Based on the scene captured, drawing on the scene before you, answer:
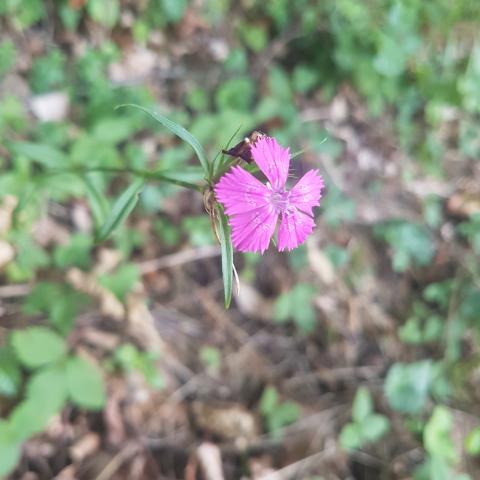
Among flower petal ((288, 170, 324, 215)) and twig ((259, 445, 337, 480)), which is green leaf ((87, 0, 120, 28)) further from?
twig ((259, 445, 337, 480))

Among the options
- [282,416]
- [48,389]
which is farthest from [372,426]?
[48,389]

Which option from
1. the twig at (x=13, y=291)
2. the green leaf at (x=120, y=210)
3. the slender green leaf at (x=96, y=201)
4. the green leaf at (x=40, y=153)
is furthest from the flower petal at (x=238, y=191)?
the twig at (x=13, y=291)

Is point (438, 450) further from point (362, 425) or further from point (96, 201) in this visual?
point (96, 201)

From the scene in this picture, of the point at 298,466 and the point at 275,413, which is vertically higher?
the point at 275,413

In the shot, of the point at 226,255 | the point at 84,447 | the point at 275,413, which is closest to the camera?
the point at 226,255

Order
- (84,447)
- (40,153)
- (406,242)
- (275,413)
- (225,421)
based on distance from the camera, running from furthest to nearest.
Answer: (406,242) < (275,413) < (225,421) < (84,447) < (40,153)

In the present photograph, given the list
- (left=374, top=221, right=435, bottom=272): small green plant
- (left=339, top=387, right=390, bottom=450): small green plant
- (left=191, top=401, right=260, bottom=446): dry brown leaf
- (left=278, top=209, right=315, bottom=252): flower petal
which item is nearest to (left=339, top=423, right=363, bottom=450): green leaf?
(left=339, top=387, right=390, bottom=450): small green plant
